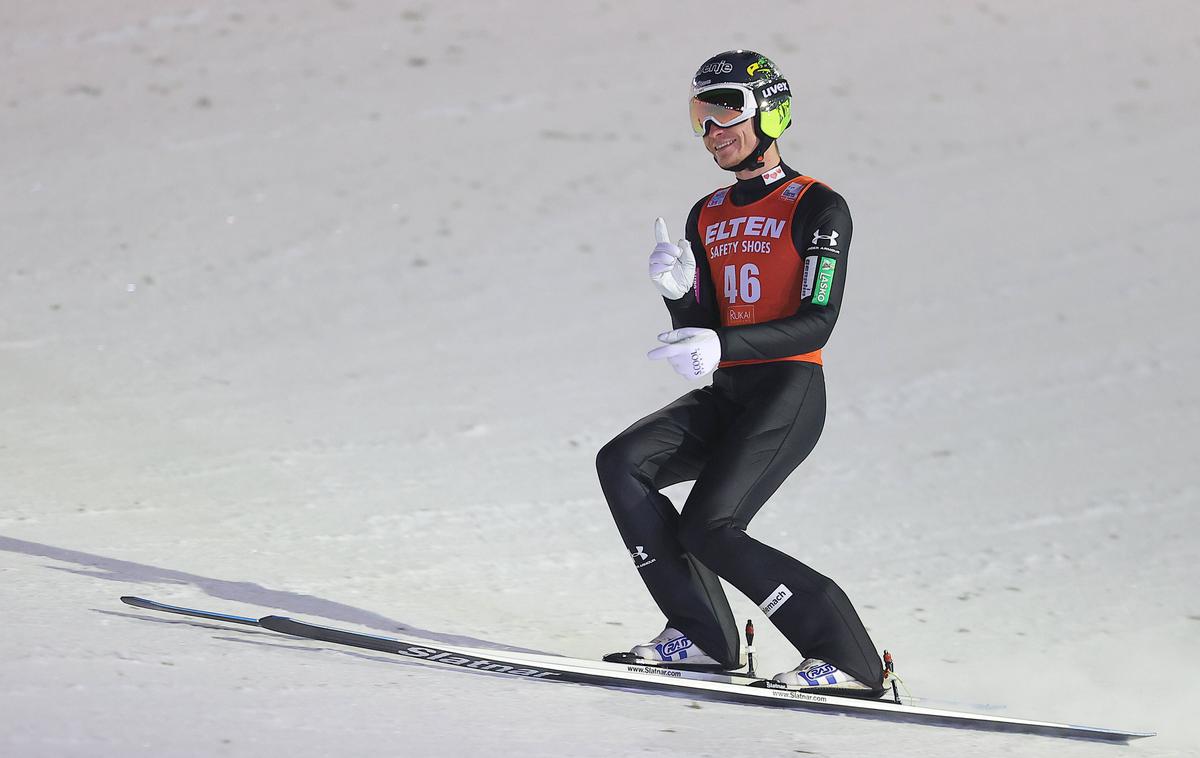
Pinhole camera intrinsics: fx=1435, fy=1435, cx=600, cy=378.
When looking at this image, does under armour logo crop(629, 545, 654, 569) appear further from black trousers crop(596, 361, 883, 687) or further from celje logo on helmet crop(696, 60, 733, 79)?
celje logo on helmet crop(696, 60, 733, 79)

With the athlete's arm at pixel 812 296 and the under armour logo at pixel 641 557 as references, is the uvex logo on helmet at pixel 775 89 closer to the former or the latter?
the athlete's arm at pixel 812 296

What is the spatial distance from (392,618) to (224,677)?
3.47 feet

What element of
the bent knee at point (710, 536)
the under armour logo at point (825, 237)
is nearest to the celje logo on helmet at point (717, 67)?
the under armour logo at point (825, 237)

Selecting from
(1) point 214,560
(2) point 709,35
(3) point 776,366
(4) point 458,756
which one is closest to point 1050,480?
(3) point 776,366

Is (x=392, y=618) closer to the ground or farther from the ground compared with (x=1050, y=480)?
closer to the ground

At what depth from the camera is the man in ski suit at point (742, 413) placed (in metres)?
4.02

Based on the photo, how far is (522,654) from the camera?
4.18m

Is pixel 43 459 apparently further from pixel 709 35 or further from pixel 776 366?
pixel 709 35

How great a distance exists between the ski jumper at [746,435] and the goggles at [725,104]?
204 mm

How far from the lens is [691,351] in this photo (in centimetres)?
381

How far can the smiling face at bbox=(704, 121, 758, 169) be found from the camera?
4219 millimetres

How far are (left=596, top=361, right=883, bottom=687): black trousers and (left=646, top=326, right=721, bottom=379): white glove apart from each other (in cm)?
36

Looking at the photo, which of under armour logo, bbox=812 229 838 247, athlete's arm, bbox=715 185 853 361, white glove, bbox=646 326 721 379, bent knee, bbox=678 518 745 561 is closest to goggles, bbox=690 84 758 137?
athlete's arm, bbox=715 185 853 361

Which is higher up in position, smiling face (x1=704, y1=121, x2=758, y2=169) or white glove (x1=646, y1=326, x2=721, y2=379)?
smiling face (x1=704, y1=121, x2=758, y2=169)
